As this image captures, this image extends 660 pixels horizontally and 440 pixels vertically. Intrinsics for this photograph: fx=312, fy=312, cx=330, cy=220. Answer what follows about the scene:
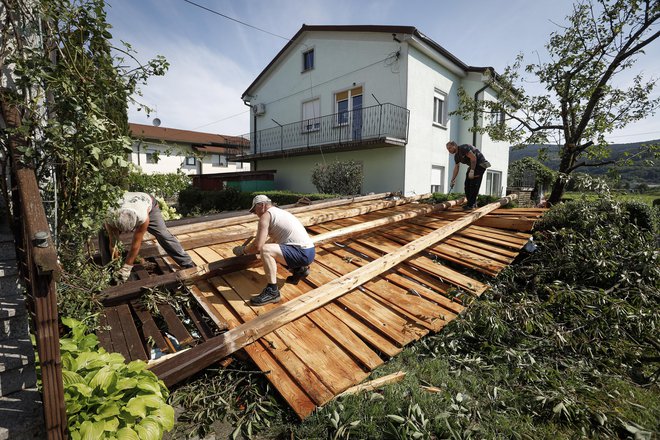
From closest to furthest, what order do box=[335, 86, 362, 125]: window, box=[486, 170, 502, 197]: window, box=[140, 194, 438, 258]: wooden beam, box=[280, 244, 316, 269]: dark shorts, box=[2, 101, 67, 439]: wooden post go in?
box=[2, 101, 67, 439]: wooden post
box=[280, 244, 316, 269]: dark shorts
box=[140, 194, 438, 258]: wooden beam
box=[335, 86, 362, 125]: window
box=[486, 170, 502, 197]: window

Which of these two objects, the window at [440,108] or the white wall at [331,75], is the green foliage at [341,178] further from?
the window at [440,108]

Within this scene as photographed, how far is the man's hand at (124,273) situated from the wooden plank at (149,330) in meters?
0.44

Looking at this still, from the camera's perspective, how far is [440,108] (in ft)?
46.1

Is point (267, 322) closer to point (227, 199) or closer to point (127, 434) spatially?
point (127, 434)

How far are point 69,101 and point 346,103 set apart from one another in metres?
13.1

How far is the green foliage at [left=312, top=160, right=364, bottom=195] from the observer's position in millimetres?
12055

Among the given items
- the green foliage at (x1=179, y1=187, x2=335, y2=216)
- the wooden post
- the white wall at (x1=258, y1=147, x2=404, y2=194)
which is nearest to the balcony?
the white wall at (x1=258, y1=147, x2=404, y2=194)

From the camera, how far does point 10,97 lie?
2.12m

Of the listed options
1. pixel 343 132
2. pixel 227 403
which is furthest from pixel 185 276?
pixel 343 132

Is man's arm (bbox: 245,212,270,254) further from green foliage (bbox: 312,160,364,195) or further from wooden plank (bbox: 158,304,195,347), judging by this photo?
green foliage (bbox: 312,160,364,195)

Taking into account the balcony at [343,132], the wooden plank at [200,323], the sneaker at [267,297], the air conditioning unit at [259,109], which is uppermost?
the air conditioning unit at [259,109]

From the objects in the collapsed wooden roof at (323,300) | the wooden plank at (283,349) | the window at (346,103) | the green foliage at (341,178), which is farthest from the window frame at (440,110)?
the wooden plank at (283,349)

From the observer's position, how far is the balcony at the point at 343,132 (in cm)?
1214

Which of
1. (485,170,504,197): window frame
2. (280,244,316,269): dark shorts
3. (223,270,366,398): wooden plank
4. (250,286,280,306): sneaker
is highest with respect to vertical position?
(485,170,504,197): window frame
